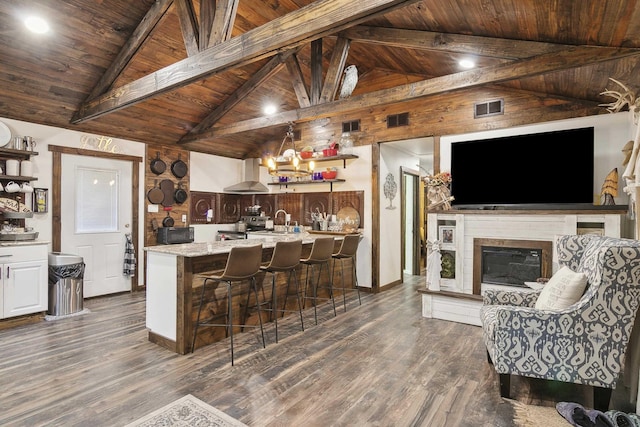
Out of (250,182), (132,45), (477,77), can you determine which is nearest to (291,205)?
(250,182)

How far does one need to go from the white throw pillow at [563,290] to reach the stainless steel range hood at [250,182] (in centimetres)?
509

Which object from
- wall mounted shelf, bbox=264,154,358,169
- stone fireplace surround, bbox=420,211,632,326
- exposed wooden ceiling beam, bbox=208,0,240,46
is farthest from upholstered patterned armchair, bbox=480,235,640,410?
wall mounted shelf, bbox=264,154,358,169

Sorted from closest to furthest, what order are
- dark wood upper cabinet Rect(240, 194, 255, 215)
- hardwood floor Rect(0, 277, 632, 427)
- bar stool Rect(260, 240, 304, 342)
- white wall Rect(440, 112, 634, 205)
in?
hardwood floor Rect(0, 277, 632, 427) → bar stool Rect(260, 240, 304, 342) → white wall Rect(440, 112, 634, 205) → dark wood upper cabinet Rect(240, 194, 255, 215)

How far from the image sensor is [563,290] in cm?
251

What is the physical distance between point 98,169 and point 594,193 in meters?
6.55

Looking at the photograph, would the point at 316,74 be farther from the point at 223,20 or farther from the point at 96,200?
the point at 96,200

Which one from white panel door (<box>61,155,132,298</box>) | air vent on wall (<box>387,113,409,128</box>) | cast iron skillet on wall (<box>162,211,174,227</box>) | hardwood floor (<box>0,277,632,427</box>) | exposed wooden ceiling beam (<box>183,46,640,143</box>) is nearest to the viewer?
hardwood floor (<box>0,277,632,427</box>)

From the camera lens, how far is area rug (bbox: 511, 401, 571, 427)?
2195 mm

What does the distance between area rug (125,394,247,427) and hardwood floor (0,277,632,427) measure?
7 cm

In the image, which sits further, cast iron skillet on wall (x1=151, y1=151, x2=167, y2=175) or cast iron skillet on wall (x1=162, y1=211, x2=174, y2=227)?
cast iron skillet on wall (x1=162, y1=211, x2=174, y2=227)

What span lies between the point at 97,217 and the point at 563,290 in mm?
5829

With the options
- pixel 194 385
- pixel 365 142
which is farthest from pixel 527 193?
pixel 194 385

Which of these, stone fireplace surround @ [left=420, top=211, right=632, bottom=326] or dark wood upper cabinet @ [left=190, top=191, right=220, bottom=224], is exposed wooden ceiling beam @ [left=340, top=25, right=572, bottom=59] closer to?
stone fireplace surround @ [left=420, top=211, right=632, bottom=326]

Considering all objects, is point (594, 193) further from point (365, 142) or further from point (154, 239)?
point (154, 239)
